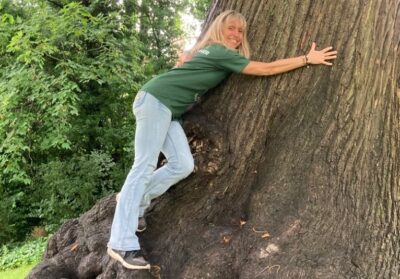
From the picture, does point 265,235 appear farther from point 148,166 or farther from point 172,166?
point 148,166

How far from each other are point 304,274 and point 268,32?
1927 millimetres

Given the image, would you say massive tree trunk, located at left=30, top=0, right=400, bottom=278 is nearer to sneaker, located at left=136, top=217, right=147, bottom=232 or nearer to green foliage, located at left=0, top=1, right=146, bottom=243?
sneaker, located at left=136, top=217, right=147, bottom=232

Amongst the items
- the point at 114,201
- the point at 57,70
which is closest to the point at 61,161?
the point at 57,70

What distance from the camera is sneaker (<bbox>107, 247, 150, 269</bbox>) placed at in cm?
374

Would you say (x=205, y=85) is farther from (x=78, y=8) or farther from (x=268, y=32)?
(x=78, y=8)

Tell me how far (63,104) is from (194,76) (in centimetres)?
641

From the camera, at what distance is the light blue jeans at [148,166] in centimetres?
381

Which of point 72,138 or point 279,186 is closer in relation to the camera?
point 279,186

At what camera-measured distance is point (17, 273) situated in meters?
8.01

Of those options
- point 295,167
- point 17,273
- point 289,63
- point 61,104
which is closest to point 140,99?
point 289,63

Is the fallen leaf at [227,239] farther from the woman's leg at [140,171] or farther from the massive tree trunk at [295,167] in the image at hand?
the woman's leg at [140,171]

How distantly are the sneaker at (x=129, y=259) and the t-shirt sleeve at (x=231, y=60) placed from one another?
1.64 m

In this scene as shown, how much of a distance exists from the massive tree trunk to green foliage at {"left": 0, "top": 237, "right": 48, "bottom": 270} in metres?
5.10

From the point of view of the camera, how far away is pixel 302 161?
12.7 feet
